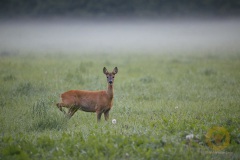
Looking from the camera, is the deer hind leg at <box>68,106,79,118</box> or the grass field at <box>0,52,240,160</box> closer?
the grass field at <box>0,52,240,160</box>

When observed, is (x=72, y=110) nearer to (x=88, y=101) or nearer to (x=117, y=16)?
(x=88, y=101)

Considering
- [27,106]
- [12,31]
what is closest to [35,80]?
[27,106]

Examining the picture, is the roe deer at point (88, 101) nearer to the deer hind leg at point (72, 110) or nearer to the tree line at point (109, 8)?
the deer hind leg at point (72, 110)

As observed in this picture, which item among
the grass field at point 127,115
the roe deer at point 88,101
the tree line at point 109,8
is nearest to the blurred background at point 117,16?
the tree line at point 109,8

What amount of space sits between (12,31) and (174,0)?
2171 cm

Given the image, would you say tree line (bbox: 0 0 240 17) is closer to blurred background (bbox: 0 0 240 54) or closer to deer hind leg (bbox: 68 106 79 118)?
blurred background (bbox: 0 0 240 54)

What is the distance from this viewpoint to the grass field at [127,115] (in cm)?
806

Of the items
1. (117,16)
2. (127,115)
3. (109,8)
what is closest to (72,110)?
(127,115)

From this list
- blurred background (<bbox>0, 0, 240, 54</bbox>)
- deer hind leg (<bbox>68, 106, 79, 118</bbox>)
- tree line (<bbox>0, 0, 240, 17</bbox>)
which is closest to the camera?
deer hind leg (<bbox>68, 106, 79, 118</bbox>)

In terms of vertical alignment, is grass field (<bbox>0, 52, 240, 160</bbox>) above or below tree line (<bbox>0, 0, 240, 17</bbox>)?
below

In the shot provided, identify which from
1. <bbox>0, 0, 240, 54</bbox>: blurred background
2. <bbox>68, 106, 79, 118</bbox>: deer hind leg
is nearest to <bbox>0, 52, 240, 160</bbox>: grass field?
<bbox>68, 106, 79, 118</bbox>: deer hind leg

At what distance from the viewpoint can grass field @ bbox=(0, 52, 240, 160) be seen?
806 cm

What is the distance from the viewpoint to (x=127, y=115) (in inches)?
446

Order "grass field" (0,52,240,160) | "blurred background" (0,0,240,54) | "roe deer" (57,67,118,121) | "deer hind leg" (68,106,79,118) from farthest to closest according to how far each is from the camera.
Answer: "blurred background" (0,0,240,54) → "deer hind leg" (68,106,79,118) → "roe deer" (57,67,118,121) → "grass field" (0,52,240,160)
